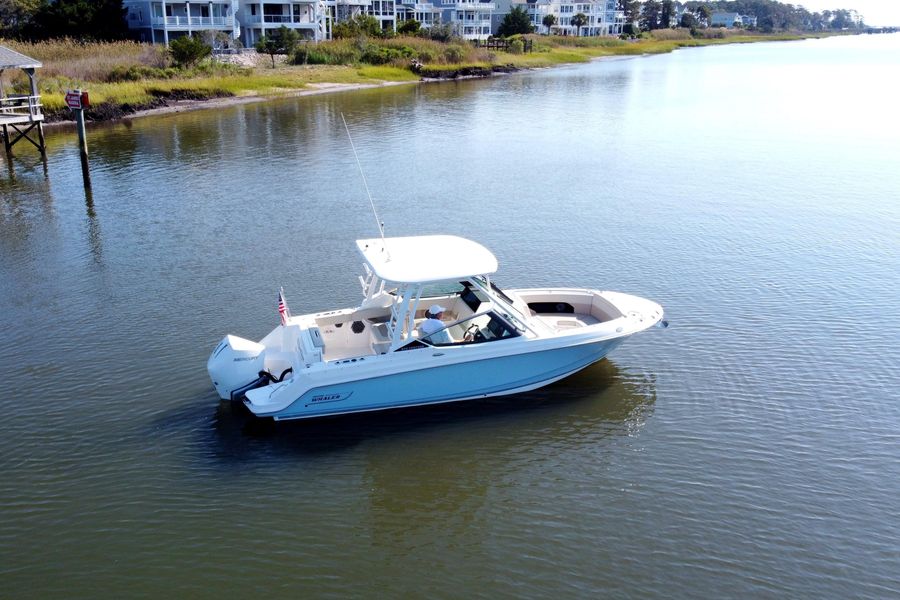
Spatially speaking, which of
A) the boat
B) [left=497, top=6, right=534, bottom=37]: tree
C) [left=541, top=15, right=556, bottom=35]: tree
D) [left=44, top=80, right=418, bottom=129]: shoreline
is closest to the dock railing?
[left=44, top=80, right=418, bottom=129]: shoreline

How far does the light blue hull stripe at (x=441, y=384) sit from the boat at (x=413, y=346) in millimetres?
19

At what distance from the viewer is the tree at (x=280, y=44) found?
68750 millimetres

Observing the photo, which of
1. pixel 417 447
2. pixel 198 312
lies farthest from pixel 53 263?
pixel 417 447

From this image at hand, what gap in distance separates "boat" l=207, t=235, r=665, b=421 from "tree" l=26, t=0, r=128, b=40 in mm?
60769

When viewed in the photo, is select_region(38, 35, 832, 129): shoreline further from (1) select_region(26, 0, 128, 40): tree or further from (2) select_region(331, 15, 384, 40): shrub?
(1) select_region(26, 0, 128, 40): tree

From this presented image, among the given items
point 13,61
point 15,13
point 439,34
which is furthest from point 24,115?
point 439,34

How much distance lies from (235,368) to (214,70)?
1999 inches

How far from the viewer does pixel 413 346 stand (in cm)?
1323

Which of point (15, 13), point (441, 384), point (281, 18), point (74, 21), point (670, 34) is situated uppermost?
point (670, 34)

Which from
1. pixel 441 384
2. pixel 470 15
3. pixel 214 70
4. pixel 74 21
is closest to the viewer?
pixel 441 384

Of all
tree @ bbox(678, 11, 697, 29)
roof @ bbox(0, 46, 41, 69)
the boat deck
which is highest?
tree @ bbox(678, 11, 697, 29)

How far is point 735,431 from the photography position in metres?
13.6

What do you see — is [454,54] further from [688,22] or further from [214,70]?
[688,22]

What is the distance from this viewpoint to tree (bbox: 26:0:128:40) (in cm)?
6481
